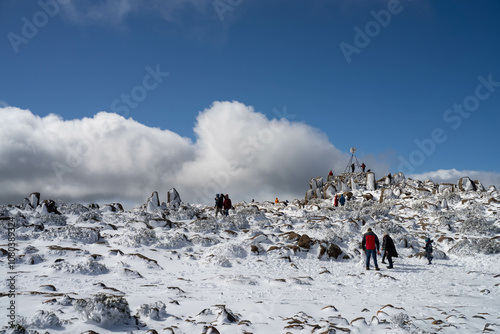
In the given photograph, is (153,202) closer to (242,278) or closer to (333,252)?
(333,252)

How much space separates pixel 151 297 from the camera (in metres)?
7.98

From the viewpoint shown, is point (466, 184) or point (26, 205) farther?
point (466, 184)

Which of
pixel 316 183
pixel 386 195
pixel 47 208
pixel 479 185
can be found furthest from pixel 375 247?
pixel 316 183

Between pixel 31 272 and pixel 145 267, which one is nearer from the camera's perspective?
pixel 31 272

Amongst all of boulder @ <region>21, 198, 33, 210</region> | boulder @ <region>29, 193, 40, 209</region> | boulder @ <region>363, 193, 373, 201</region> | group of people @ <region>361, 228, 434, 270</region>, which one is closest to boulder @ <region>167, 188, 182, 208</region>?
boulder @ <region>29, 193, 40, 209</region>

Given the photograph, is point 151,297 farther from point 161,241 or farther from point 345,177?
point 345,177

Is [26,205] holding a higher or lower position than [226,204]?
lower

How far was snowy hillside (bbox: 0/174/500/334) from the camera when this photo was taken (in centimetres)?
599

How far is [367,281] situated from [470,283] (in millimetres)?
4069

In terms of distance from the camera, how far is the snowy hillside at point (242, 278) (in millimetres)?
5992

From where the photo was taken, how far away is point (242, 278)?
10383 mm

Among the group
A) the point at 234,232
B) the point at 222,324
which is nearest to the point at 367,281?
the point at 222,324

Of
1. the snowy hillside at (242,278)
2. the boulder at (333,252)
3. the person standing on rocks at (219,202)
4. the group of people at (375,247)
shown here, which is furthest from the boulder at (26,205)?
the group of people at (375,247)

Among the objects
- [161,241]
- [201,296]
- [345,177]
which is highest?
[345,177]
